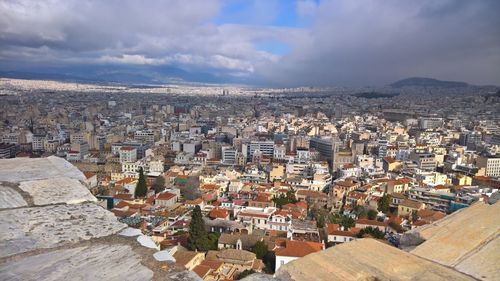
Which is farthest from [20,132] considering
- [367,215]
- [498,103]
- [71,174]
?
[498,103]

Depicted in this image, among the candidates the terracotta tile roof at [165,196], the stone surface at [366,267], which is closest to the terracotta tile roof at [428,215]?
the terracotta tile roof at [165,196]

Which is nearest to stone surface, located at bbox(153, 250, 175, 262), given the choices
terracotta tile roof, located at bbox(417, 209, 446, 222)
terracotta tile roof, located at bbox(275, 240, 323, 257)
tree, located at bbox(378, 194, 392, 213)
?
terracotta tile roof, located at bbox(275, 240, 323, 257)

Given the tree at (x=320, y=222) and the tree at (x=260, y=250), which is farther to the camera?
the tree at (x=320, y=222)

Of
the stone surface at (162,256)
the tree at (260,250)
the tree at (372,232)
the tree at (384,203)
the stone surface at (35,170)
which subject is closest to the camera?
the stone surface at (162,256)

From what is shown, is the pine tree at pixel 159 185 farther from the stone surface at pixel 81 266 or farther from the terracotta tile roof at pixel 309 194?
the stone surface at pixel 81 266

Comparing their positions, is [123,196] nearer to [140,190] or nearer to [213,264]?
[140,190]

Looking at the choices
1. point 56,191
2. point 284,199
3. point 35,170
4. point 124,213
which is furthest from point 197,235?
point 56,191
